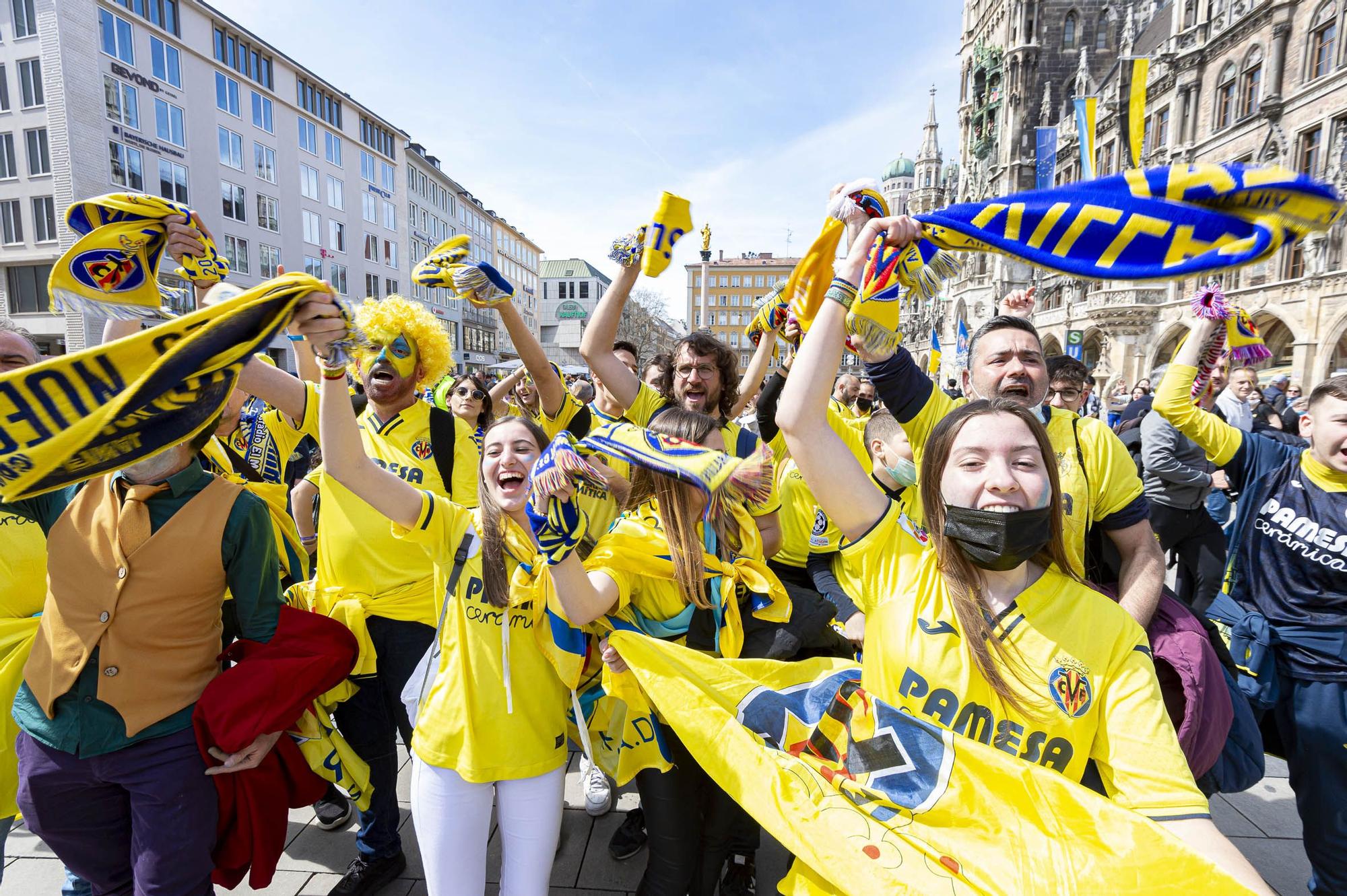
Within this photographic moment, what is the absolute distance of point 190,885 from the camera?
1.98 meters

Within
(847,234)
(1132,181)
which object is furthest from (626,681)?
(1132,181)

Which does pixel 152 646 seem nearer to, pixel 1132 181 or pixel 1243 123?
pixel 1132 181

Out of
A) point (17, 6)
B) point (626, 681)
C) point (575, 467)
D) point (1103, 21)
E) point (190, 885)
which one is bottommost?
point (190, 885)

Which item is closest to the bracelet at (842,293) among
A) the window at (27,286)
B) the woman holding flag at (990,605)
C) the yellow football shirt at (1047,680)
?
the woman holding flag at (990,605)

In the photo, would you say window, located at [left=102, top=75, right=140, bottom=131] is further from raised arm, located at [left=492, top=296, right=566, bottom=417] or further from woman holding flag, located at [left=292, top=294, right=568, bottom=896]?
woman holding flag, located at [left=292, top=294, right=568, bottom=896]

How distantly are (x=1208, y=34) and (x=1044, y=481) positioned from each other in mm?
37871

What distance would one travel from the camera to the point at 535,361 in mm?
3443

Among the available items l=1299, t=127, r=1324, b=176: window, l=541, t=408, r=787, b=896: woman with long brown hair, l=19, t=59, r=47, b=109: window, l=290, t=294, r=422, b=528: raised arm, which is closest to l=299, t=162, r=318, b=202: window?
l=19, t=59, r=47, b=109: window

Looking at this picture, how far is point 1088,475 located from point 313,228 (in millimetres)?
42102

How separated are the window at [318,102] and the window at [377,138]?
221 cm

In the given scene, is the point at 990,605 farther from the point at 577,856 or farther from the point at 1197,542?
the point at 1197,542

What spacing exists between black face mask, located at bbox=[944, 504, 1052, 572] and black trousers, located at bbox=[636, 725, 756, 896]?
3.91 feet

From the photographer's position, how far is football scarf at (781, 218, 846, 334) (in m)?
2.03

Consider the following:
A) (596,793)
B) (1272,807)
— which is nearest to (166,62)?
(596,793)
